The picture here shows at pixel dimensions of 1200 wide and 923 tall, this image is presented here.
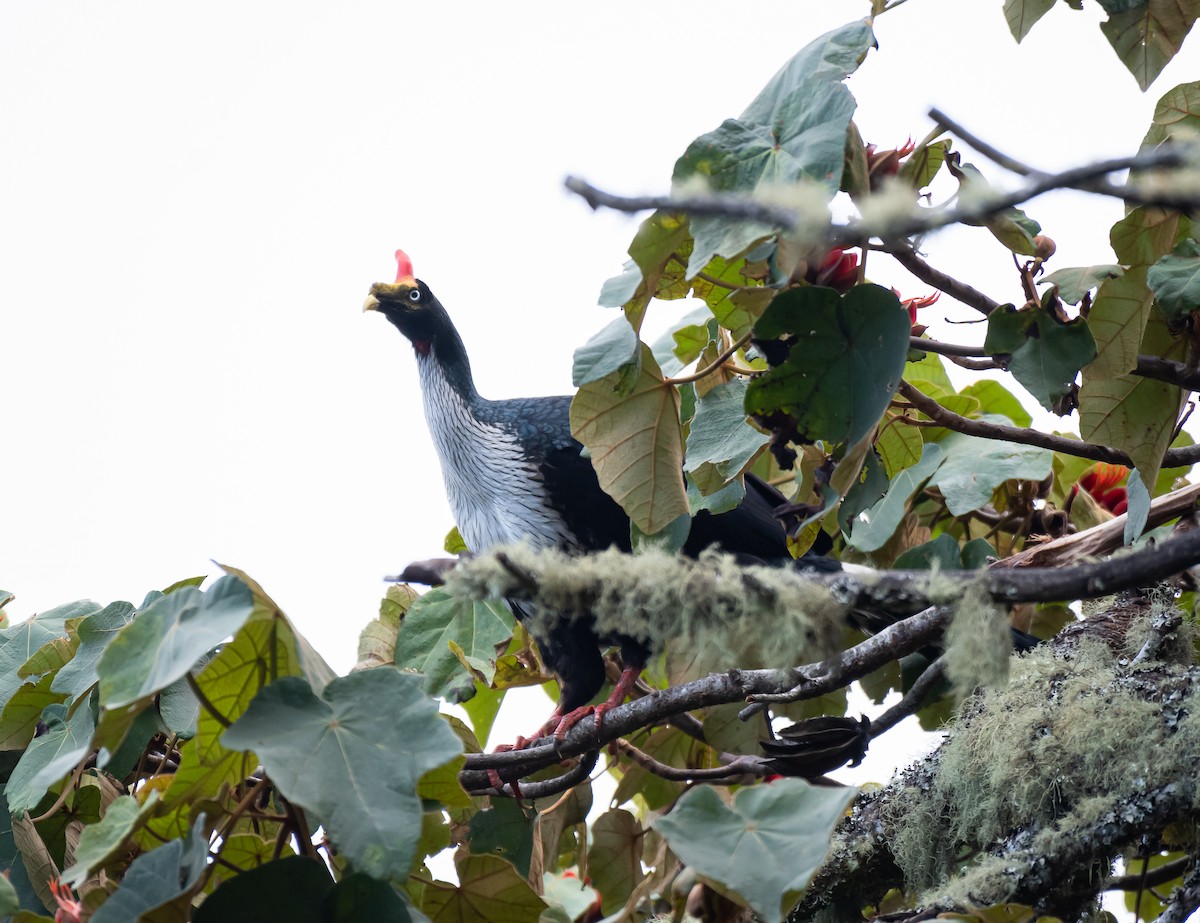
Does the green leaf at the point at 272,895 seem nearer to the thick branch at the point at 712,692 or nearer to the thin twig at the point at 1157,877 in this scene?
the thick branch at the point at 712,692

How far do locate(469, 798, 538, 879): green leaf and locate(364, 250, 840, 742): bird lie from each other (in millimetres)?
373

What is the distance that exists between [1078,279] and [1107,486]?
3.07 ft

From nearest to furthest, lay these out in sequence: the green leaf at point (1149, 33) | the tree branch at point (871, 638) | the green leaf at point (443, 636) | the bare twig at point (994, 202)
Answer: the bare twig at point (994, 202)
the tree branch at point (871, 638)
the green leaf at point (1149, 33)
the green leaf at point (443, 636)

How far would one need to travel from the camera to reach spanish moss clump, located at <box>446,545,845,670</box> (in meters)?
0.83

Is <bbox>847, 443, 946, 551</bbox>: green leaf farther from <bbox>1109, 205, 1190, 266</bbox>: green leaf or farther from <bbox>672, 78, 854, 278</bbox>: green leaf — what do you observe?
<bbox>672, 78, 854, 278</bbox>: green leaf

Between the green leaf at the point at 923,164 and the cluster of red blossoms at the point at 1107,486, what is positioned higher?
the green leaf at the point at 923,164

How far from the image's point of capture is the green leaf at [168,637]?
102 centimetres

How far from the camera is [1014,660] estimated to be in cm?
164

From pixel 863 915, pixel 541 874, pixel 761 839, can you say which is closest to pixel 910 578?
pixel 761 839

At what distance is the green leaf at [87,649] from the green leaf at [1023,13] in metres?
1.64

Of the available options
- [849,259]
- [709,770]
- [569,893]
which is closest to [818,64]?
[849,259]

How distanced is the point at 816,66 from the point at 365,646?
4.78ft

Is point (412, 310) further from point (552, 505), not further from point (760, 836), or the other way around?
point (760, 836)

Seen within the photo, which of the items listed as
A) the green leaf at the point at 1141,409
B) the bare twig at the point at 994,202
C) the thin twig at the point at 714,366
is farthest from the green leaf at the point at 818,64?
the bare twig at the point at 994,202
